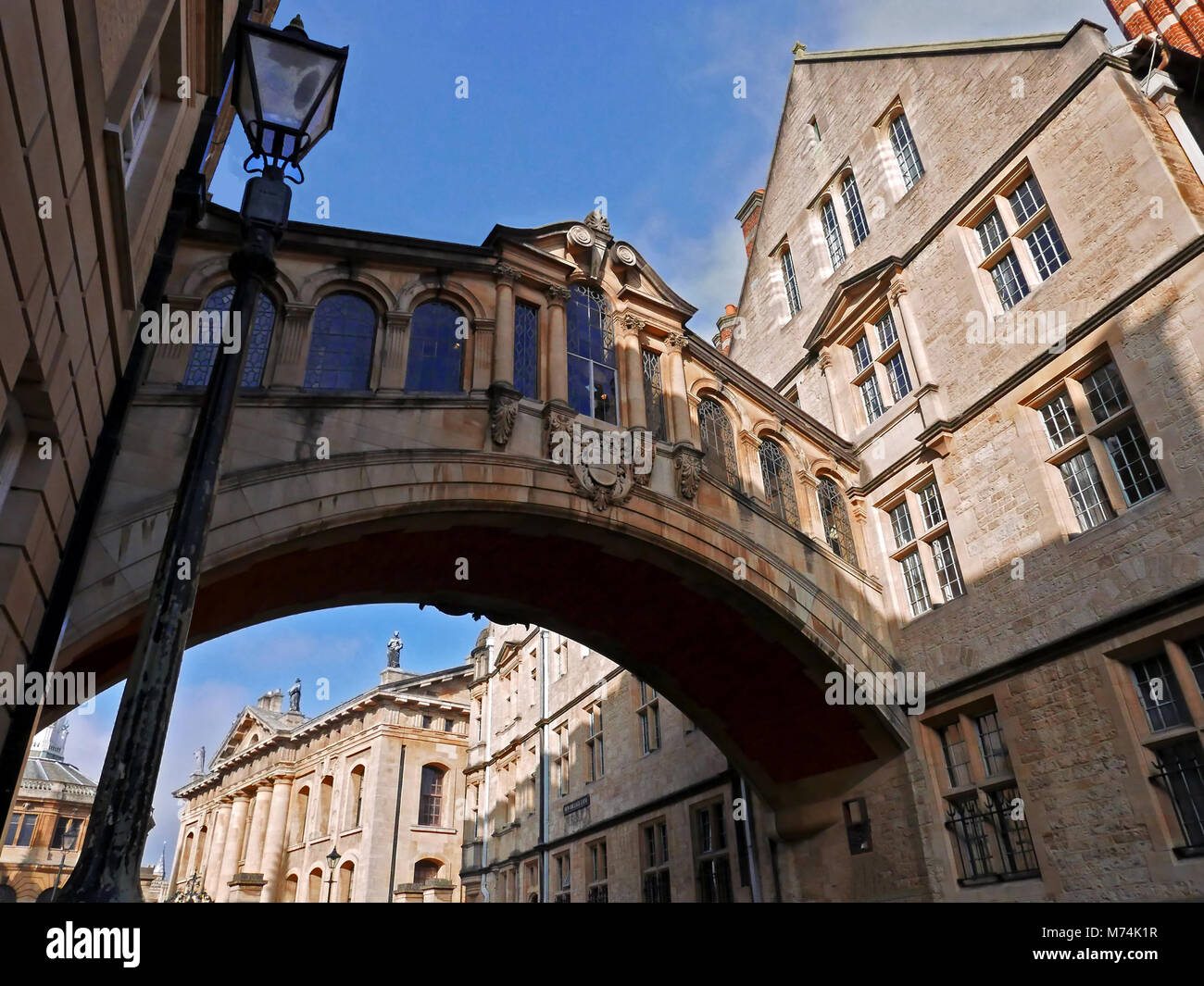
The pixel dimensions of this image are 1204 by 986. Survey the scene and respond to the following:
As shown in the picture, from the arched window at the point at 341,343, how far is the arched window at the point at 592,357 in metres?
2.97

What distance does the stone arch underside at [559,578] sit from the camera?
8602mm

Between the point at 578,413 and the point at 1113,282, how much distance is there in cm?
740

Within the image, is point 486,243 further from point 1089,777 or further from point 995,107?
point 1089,777

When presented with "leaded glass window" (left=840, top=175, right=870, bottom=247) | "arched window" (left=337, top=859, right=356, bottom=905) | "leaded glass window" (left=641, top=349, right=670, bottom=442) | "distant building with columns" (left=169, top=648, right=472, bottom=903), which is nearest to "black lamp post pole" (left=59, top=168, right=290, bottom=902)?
"leaded glass window" (left=641, top=349, right=670, bottom=442)

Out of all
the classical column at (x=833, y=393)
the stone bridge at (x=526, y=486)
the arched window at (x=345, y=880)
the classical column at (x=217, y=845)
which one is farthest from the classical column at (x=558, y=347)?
the classical column at (x=217, y=845)

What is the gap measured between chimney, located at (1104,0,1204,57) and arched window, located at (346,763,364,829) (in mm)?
43408

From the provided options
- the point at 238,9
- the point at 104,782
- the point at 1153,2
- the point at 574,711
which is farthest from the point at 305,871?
the point at 1153,2

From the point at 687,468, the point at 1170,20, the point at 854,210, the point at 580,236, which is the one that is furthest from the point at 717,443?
the point at 1170,20

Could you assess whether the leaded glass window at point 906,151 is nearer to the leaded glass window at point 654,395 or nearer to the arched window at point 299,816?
the leaded glass window at point 654,395

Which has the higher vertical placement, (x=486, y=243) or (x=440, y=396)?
(x=486, y=243)

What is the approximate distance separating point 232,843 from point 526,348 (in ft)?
158

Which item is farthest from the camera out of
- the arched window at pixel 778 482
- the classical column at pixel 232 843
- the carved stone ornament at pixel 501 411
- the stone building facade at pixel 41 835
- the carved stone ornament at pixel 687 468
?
the stone building facade at pixel 41 835

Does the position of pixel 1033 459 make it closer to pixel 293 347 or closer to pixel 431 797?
pixel 293 347

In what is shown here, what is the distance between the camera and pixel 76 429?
6383 millimetres
